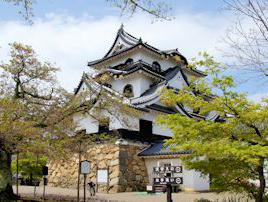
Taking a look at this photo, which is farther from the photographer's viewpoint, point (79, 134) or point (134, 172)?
point (134, 172)

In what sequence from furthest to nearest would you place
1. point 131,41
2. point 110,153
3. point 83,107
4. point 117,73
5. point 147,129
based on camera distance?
point 131,41
point 117,73
point 147,129
point 110,153
point 83,107

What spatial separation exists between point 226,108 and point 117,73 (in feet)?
50.4

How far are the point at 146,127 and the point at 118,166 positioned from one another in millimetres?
3772

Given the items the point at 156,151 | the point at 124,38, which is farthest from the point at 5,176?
the point at 124,38

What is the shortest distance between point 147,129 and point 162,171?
11146 mm

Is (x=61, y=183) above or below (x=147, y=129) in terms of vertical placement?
below

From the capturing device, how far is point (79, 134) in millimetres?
14883

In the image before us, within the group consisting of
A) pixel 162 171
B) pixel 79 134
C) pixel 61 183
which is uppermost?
pixel 79 134

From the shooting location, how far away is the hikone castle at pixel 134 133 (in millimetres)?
18641

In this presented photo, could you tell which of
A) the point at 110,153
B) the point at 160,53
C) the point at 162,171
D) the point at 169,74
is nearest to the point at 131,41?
the point at 160,53

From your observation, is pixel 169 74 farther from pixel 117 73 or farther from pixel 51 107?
pixel 51 107

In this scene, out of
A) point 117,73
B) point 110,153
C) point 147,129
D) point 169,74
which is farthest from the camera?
point 169,74

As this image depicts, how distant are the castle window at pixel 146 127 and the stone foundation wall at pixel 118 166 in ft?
3.68

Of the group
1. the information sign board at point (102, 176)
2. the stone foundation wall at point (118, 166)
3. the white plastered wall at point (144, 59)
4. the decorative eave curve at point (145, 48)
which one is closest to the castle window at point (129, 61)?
the white plastered wall at point (144, 59)
